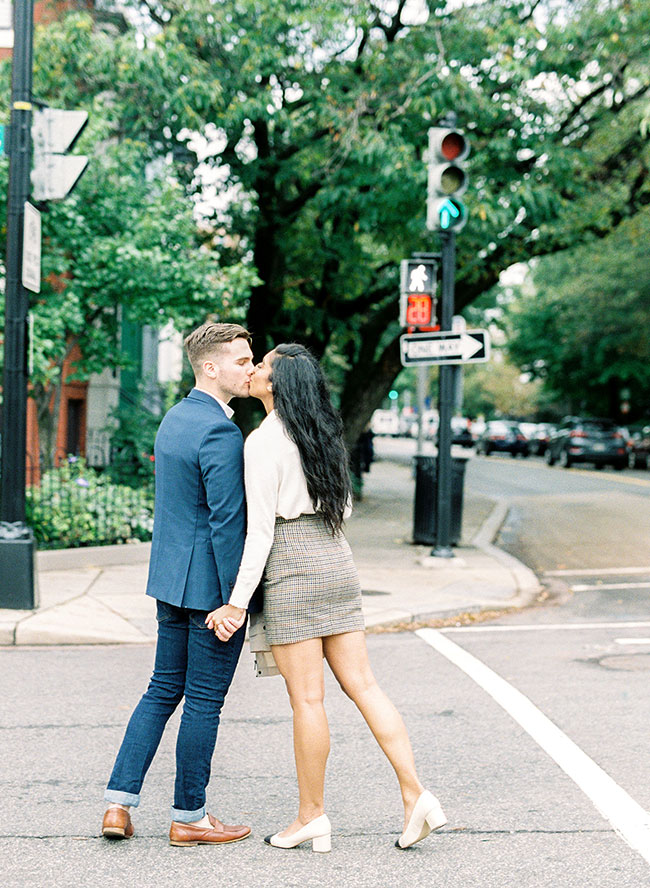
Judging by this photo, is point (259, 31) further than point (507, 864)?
Yes

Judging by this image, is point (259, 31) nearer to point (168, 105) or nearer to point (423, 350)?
point (168, 105)

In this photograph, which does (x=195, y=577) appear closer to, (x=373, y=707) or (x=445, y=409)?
(x=373, y=707)

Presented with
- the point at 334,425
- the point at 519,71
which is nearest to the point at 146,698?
the point at 334,425

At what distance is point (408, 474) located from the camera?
30531mm

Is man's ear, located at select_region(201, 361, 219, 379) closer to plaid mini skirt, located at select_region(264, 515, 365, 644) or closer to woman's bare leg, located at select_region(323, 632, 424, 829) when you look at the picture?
plaid mini skirt, located at select_region(264, 515, 365, 644)

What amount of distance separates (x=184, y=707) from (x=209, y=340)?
131cm

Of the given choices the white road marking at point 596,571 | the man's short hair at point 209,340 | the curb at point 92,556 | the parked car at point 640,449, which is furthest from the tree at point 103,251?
the parked car at point 640,449

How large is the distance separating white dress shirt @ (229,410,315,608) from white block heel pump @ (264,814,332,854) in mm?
845

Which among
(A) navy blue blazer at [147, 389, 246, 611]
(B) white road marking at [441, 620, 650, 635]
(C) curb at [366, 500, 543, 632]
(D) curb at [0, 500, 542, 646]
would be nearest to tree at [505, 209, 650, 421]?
(C) curb at [366, 500, 543, 632]

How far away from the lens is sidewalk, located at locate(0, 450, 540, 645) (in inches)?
300

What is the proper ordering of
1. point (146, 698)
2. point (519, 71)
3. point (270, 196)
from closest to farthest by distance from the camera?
point (146, 698)
point (519, 71)
point (270, 196)

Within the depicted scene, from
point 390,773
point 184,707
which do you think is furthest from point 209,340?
point 390,773

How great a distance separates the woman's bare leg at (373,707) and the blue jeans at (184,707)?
14.5 inches

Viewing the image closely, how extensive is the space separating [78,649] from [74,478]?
418cm
